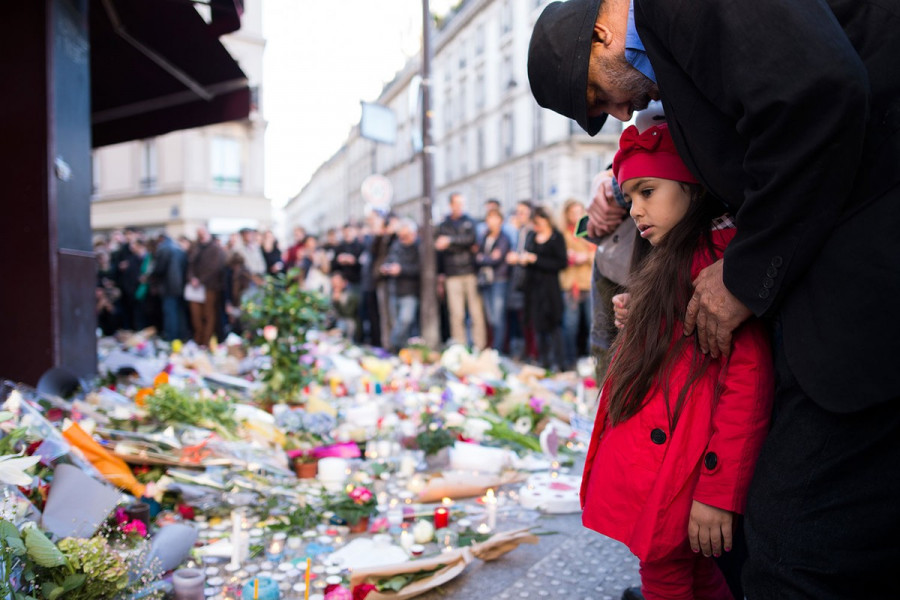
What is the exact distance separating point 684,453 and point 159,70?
6.90m

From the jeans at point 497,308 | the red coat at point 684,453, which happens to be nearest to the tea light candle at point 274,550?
the red coat at point 684,453

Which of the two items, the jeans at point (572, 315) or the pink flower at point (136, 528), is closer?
the pink flower at point (136, 528)

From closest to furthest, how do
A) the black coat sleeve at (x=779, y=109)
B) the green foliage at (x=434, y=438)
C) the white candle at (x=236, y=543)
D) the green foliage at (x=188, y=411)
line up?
the black coat sleeve at (x=779, y=109) → the white candle at (x=236, y=543) → the green foliage at (x=188, y=411) → the green foliage at (x=434, y=438)

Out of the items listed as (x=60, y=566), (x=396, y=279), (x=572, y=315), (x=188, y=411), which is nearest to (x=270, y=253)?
(x=396, y=279)

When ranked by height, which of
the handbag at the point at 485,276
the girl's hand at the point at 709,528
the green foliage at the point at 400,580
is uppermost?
the handbag at the point at 485,276

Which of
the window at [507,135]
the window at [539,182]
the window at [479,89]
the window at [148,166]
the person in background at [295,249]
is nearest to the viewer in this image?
the person in background at [295,249]

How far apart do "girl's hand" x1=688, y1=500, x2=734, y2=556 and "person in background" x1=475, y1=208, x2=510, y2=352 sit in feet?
24.3

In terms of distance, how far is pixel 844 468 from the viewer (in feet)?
4.30

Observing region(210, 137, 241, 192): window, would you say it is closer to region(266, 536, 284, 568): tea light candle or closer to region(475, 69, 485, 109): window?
region(475, 69, 485, 109): window

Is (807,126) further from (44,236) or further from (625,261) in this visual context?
(44,236)

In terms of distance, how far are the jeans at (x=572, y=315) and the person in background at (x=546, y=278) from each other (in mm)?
157

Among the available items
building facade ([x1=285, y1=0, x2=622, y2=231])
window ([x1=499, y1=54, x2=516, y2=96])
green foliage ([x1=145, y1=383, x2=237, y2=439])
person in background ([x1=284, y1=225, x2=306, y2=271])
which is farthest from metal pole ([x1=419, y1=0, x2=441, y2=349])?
→ window ([x1=499, y1=54, x2=516, y2=96])

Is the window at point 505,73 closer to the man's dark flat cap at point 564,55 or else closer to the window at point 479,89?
the window at point 479,89

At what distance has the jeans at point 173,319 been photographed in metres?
11.5
